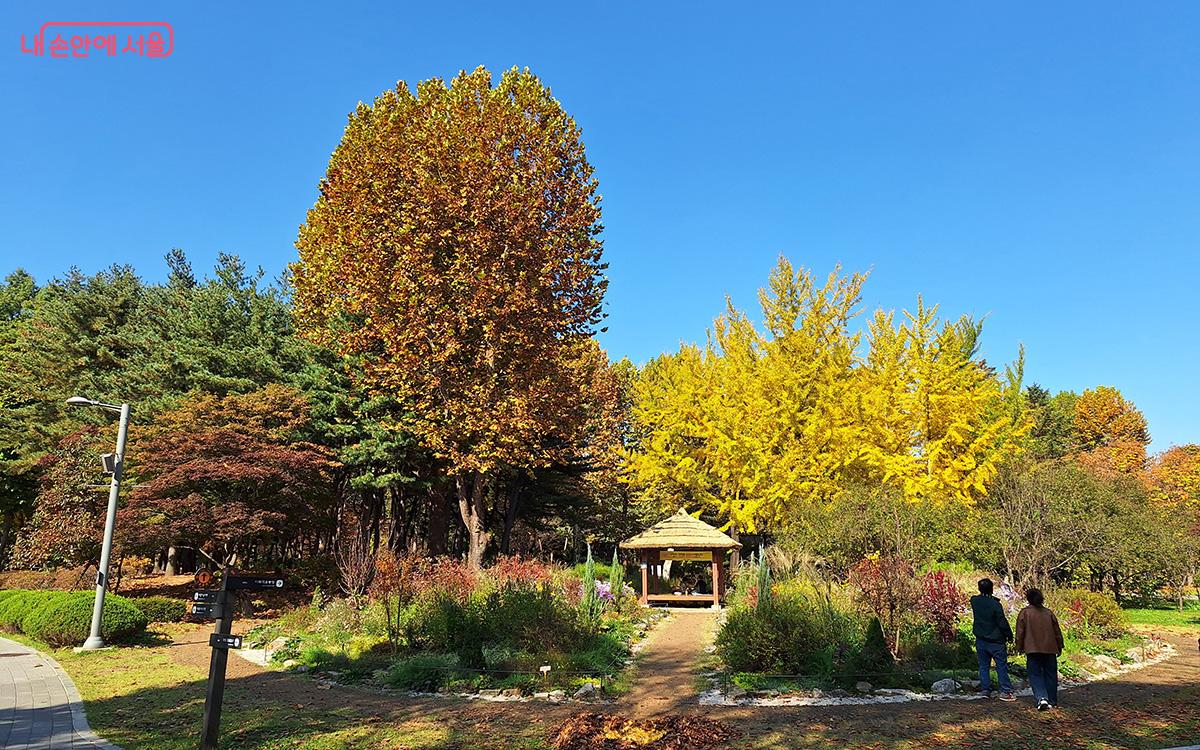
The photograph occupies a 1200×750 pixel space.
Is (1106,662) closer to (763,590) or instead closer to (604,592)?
(763,590)

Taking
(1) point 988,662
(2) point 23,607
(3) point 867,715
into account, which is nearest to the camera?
(3) point 867,715

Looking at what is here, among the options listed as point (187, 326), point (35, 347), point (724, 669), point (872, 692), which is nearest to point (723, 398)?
point (724, 669)

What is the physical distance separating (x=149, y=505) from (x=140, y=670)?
28.0 ft

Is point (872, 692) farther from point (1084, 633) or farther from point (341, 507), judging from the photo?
point (341, 507)

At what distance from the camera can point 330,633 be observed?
44.2 ft

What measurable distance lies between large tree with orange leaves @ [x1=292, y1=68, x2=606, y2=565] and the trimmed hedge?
7.89 metres

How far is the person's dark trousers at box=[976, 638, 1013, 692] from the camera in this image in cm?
866

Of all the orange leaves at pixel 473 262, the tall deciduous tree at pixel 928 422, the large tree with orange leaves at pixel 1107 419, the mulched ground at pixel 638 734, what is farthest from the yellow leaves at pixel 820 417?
the large tree with orange leaves at pixel 1107 419

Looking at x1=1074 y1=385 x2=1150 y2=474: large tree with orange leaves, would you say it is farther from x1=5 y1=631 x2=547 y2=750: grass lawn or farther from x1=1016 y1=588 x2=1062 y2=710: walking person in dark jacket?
x1=5 y1=631 x2=547 y2=750: grass lawn

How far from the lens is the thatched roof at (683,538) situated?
74.4 ft

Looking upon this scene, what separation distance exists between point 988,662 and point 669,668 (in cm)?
501

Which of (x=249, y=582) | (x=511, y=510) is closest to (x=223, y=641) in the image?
(x=249, y=582)

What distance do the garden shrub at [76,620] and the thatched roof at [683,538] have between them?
14328mm

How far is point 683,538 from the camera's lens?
75.4 ft
